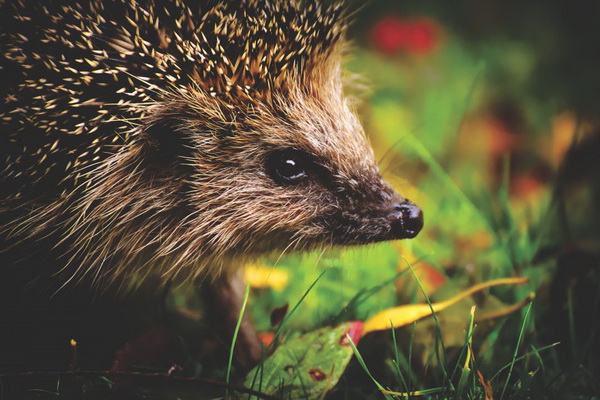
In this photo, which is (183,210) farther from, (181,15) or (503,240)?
(503,240)

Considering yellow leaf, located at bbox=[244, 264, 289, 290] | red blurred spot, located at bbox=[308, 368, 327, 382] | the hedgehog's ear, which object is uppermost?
the hedgehog's ear

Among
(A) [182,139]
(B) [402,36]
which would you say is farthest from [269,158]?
(B) [402,36]

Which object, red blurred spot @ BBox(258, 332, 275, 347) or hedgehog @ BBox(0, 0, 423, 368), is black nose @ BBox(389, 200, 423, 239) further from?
red blurred spot @ BBox(258, 332, 275, 347)

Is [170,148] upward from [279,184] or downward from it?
upward

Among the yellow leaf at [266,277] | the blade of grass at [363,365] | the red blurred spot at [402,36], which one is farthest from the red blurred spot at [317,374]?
the red blurred spot at [402,36]

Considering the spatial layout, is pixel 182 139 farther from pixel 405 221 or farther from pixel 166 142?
pixel 405 221

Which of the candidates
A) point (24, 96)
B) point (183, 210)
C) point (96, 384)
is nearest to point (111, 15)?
point (24, 96)

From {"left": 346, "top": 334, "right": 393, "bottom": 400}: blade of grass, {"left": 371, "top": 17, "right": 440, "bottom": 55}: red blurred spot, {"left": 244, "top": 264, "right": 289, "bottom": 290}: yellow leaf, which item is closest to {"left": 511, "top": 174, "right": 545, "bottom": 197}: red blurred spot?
{"left": 371, "top": 17, "right": 440, "bottom": 55}: red blurred spot
